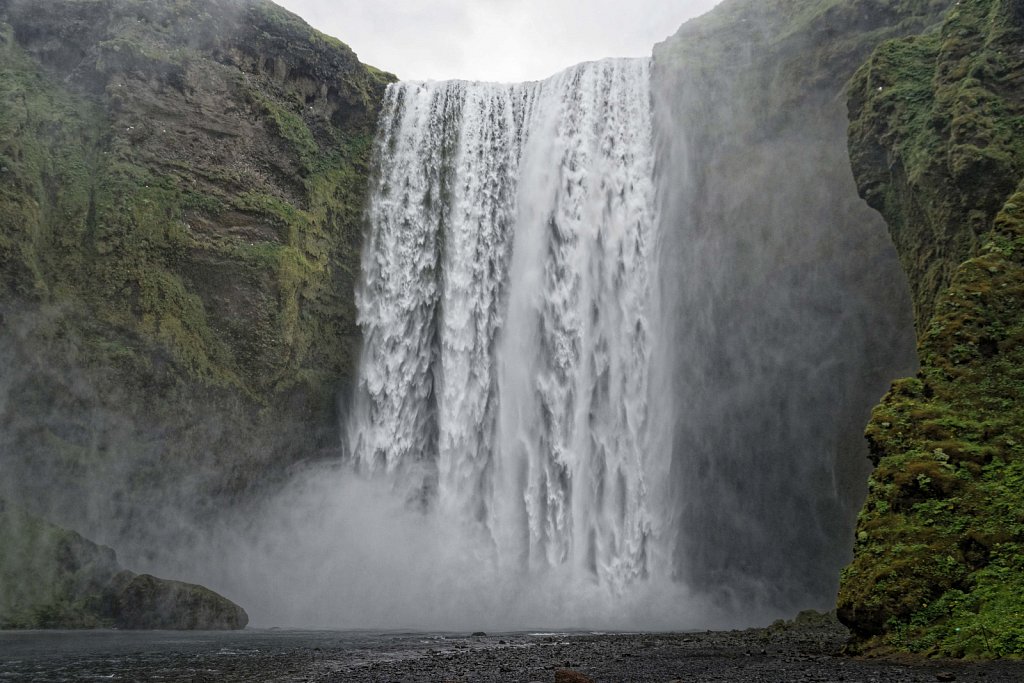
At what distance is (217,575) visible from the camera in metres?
24.6

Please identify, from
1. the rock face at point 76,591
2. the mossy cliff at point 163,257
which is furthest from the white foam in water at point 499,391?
the rock face at point 76,591

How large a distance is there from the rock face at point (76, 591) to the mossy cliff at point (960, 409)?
16403 mm

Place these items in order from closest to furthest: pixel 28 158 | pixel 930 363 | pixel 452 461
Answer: pixel 930 363 → pixel 28 158 → pixel 452 461

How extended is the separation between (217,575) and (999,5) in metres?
24.6

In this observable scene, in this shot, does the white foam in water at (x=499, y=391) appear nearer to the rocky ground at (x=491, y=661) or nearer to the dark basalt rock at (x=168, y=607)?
the dark basalt rock at (x=168, y=607)

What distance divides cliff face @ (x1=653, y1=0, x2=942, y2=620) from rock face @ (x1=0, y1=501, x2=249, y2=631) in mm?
13364

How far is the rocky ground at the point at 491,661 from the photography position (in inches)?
326

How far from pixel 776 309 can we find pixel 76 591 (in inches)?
810

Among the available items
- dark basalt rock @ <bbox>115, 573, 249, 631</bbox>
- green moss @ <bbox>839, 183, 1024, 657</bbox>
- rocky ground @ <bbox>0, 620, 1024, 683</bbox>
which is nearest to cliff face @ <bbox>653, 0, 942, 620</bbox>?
rocky ground @ <bbox>0, 620, 1024, 683</bbox>

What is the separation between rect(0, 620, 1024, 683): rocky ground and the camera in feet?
27.2

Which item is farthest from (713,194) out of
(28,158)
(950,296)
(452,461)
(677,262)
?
(28,158)

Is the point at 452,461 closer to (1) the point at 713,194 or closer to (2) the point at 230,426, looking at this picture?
(2) the point at 230,426

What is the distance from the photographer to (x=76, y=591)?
2027 centimetres

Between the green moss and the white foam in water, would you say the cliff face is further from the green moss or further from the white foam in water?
the green moss
